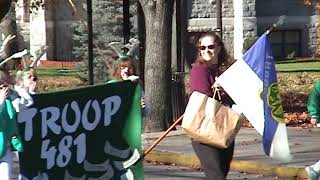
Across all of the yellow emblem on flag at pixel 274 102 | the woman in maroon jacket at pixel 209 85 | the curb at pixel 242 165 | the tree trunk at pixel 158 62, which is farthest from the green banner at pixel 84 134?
the tree trunk at pixel 158 62

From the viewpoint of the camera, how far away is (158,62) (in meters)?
15.2

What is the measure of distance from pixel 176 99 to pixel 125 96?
7.82 meters

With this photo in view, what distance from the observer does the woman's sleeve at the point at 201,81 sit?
7375 millimetres

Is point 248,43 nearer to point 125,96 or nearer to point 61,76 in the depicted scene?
point 61,76

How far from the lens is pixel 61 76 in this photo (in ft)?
103

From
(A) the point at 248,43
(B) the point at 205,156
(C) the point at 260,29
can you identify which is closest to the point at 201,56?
(B) the point at 205,156

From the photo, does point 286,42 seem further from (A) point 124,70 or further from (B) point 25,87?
(B) point 25,87

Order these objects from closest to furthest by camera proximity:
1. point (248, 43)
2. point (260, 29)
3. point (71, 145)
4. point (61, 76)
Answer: point (71, 145) → point (61, 76) → point (248, 43) → point (260, 29)

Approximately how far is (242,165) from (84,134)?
399cm

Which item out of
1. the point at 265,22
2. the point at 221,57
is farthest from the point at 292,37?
the point at 221,57

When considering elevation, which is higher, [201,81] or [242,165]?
[201,81]

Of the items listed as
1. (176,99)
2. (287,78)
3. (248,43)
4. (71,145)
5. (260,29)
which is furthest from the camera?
(260,29)

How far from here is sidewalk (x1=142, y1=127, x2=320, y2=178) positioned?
441 inches

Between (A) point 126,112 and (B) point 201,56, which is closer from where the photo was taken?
(B) point 201,56
